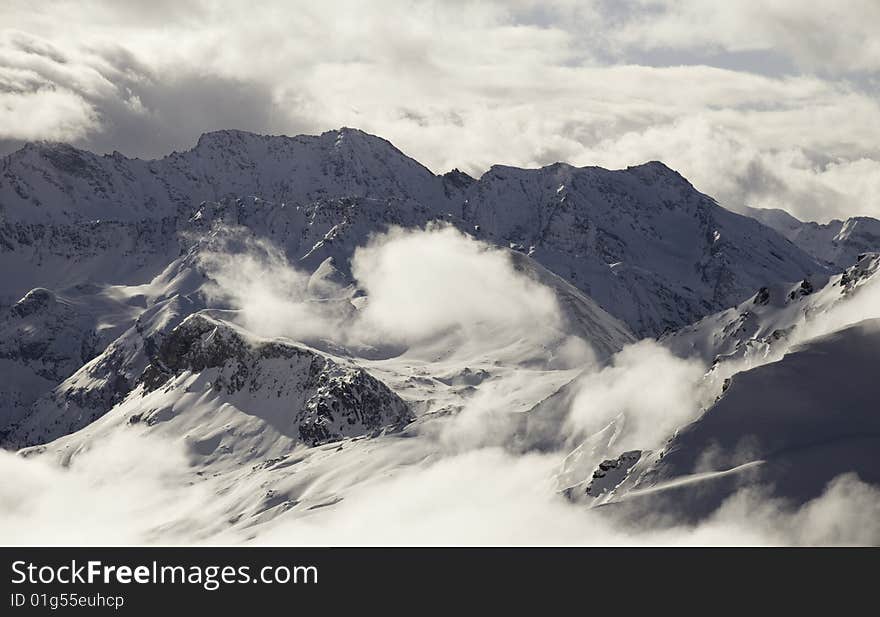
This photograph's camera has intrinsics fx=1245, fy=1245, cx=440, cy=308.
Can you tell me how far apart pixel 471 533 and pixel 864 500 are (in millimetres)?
66081

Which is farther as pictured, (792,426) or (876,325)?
(876,325)

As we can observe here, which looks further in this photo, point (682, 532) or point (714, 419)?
→ point (714, 419)

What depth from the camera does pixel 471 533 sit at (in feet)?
655
